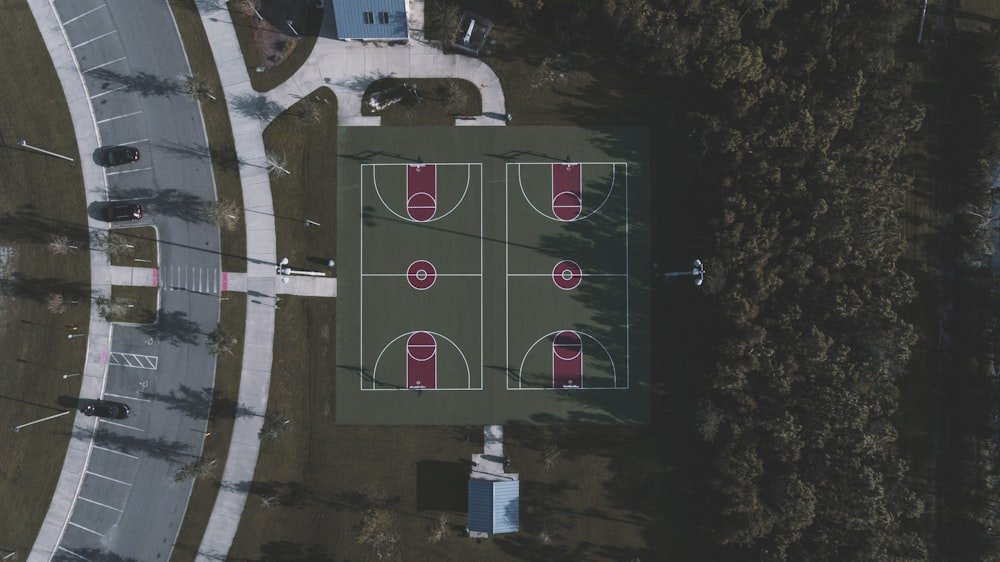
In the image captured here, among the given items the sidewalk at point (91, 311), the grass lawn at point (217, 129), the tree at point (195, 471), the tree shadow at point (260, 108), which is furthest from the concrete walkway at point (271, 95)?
the sidewalk at point (91, 311)

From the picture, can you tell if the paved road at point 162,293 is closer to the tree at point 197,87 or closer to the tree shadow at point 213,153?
the tree shadow at point 213,153

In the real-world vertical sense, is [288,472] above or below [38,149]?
below

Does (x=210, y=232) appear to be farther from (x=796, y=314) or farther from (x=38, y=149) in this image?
(x=796, y=314)

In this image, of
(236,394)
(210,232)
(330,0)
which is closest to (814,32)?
(330,0)

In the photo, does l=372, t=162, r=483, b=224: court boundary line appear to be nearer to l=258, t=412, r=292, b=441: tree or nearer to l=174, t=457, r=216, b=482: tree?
l=258, t=412, r=292, b=441: tree

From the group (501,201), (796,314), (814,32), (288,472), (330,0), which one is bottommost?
(288,472)

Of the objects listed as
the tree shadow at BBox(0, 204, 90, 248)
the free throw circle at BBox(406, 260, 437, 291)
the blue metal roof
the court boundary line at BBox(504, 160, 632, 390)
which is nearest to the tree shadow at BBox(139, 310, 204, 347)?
the tree shadow at BBox(0, 204, 90, 248)
